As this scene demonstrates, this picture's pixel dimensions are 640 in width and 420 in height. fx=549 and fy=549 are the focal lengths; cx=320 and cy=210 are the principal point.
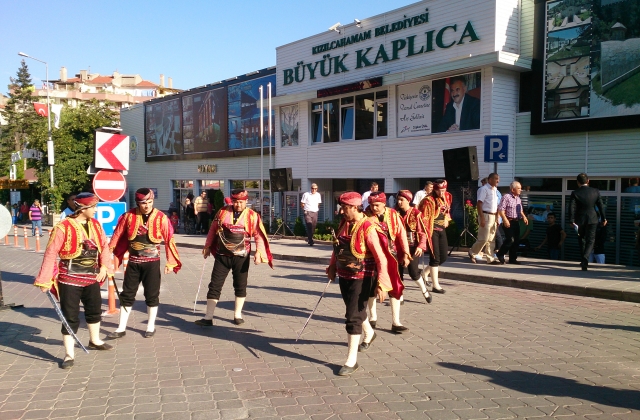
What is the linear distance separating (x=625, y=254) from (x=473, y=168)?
179 inches

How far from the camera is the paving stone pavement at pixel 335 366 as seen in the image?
4492 millimetres

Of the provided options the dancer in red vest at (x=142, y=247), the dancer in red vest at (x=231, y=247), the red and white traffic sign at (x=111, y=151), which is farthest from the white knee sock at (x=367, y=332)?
the red and white traffic sign at (x=111, y=151)

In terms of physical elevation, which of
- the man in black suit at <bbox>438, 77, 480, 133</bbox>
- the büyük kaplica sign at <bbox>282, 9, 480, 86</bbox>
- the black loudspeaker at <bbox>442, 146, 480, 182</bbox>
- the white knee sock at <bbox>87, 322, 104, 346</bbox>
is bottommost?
the white knee sock at <bbox>87, 322, 104, 346</bbox>

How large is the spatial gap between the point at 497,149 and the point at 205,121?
20059mm

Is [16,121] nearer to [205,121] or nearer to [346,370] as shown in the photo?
[205,121]

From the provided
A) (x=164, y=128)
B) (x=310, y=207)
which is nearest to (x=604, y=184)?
(x=310, y=207)

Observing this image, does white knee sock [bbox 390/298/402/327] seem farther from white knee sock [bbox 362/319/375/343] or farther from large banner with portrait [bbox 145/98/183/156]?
large banner with portrait [bbox 145/98/183/156]

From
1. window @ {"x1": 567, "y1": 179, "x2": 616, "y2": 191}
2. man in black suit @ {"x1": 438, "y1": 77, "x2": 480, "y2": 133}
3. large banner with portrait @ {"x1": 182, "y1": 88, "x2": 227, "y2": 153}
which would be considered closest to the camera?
window @ {"x1": 567, "y1": 179, "x2": 616, "y2": 191}

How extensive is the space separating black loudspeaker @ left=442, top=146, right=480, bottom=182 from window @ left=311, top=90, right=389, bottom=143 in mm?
5751

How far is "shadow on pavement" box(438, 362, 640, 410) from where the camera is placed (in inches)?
177

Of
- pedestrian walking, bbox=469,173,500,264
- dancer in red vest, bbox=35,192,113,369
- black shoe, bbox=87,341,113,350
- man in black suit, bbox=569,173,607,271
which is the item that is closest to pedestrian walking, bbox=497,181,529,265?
pedestrian walking, bbox=469,173,500,264

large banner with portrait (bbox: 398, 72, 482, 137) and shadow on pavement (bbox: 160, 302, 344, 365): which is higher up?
large banner with portrait (bbox: 398, 72, 482, 137)

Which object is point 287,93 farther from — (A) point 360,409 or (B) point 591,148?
(A) point 360,409

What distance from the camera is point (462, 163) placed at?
13664 mm
